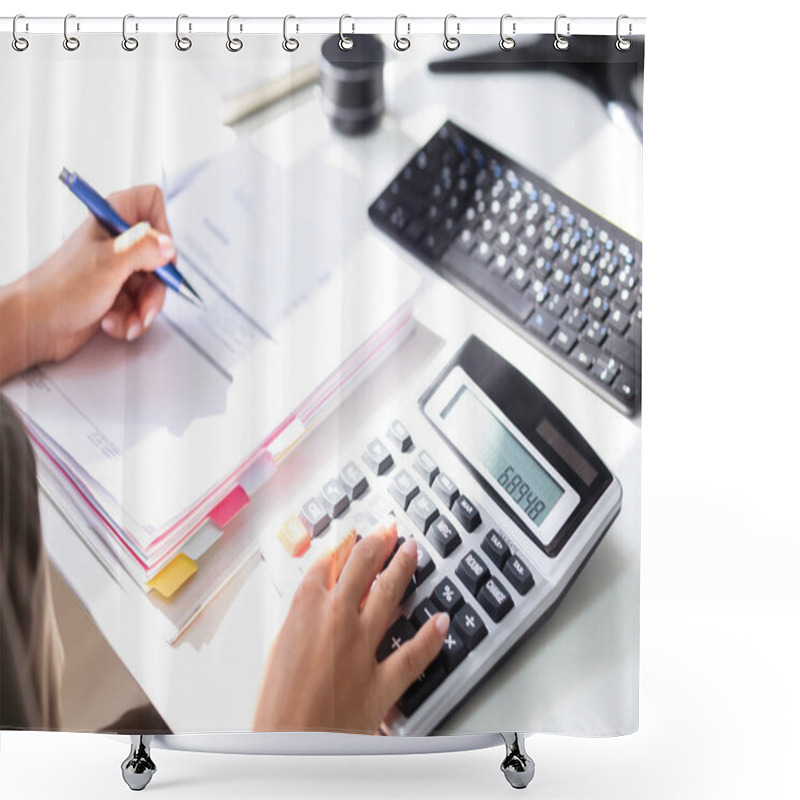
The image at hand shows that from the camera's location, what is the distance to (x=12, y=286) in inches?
44.8

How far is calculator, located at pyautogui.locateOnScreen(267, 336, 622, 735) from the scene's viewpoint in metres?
1.12

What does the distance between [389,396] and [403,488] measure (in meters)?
0.10

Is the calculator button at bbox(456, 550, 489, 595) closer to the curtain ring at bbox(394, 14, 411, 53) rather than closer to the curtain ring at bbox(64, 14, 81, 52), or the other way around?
the curtain ring at bbox(394, 14, 411, 53)

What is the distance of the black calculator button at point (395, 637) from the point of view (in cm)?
112

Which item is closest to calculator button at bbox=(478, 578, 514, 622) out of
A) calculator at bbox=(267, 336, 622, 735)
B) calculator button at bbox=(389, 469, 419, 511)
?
calculator at bbox=(267, 336, 622, 735)

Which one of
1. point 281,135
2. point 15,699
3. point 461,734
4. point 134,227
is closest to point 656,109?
point 281,135

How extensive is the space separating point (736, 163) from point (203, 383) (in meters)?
0.85

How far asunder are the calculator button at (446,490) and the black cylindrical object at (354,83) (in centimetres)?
37

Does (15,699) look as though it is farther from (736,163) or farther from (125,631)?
(736,163)

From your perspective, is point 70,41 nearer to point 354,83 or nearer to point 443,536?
point 354,83

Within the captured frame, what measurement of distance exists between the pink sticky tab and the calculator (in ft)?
0.14

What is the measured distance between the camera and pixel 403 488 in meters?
1.12

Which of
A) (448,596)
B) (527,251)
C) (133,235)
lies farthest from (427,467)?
(133,235)

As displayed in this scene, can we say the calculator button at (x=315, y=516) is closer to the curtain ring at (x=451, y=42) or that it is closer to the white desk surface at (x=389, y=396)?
the white desk surface at (x=389, y=396)
